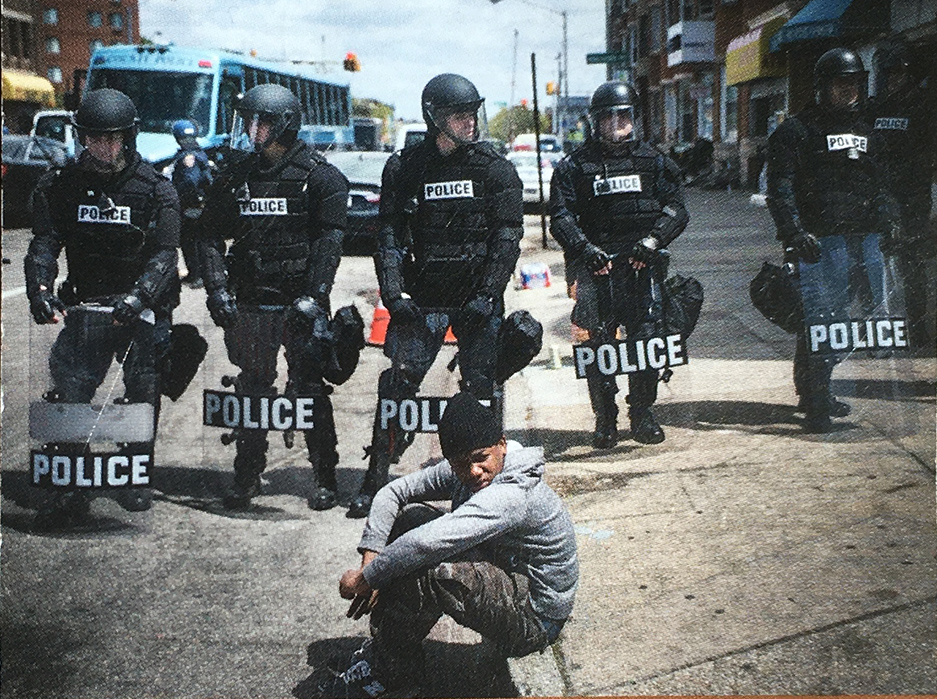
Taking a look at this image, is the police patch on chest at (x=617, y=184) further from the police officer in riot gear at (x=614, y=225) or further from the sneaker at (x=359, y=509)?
the sneaker at (x=359, y=509)

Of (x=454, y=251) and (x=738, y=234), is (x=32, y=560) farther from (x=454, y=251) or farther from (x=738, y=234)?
(x=738, y=234)

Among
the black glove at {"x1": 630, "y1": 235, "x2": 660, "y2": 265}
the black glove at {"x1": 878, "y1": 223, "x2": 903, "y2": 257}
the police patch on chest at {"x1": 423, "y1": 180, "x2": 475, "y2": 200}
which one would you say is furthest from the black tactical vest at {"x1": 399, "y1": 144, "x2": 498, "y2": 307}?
the black glove at {"x1": 878, "y1": 223, "x2": 903, "y2": 257}

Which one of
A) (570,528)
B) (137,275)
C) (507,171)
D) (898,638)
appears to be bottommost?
(898,638)

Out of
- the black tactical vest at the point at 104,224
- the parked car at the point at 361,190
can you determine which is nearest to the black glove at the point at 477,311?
the parked car at the point at 361,190

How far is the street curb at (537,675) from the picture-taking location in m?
3.97

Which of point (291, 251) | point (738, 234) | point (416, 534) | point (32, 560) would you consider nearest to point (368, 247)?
point (291, 251)

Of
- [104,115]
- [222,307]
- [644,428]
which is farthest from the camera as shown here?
[644,428]

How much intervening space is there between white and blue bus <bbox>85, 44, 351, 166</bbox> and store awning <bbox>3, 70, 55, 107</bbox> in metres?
0.22

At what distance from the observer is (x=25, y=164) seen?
5.89 metres

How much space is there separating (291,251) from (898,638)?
3178mm

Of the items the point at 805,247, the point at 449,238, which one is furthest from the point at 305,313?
the point at 805,247

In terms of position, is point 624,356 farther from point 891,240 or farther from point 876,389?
point 891,240

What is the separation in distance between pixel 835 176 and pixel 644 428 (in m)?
1.59

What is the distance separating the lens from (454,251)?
521 cm
